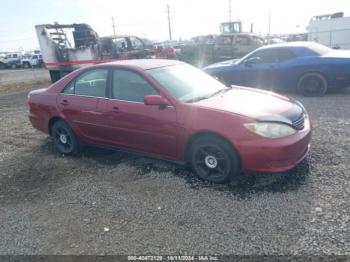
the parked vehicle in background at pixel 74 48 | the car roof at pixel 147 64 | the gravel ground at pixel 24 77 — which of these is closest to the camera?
the car roof at pixel 147 64

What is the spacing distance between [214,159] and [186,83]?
121cm

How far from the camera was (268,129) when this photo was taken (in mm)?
3555

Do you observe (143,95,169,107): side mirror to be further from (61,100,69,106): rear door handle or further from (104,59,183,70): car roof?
(61,100,69,106): rear door handle

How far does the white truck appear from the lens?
20.6 metres

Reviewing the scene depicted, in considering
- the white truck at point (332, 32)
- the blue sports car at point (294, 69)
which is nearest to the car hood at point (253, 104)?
the blue sports car at point (294, 69)

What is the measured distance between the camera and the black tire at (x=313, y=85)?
26.0ft

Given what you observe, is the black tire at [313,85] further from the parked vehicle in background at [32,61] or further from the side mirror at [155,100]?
the parked vehicle in background at [32,61]

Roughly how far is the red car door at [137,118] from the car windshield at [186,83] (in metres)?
0.21

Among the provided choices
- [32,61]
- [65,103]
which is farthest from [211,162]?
[32,61]

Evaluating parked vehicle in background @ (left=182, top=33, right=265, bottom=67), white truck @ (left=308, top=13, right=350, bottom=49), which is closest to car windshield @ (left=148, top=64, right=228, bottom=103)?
parked vehicle in background @ (left=182, top=33, right=265, bottom=67)

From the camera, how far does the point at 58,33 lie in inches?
603

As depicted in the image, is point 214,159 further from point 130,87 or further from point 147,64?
point 147,64

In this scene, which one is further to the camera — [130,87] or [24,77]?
[24,77]

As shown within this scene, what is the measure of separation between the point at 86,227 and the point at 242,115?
2138 millimetres
